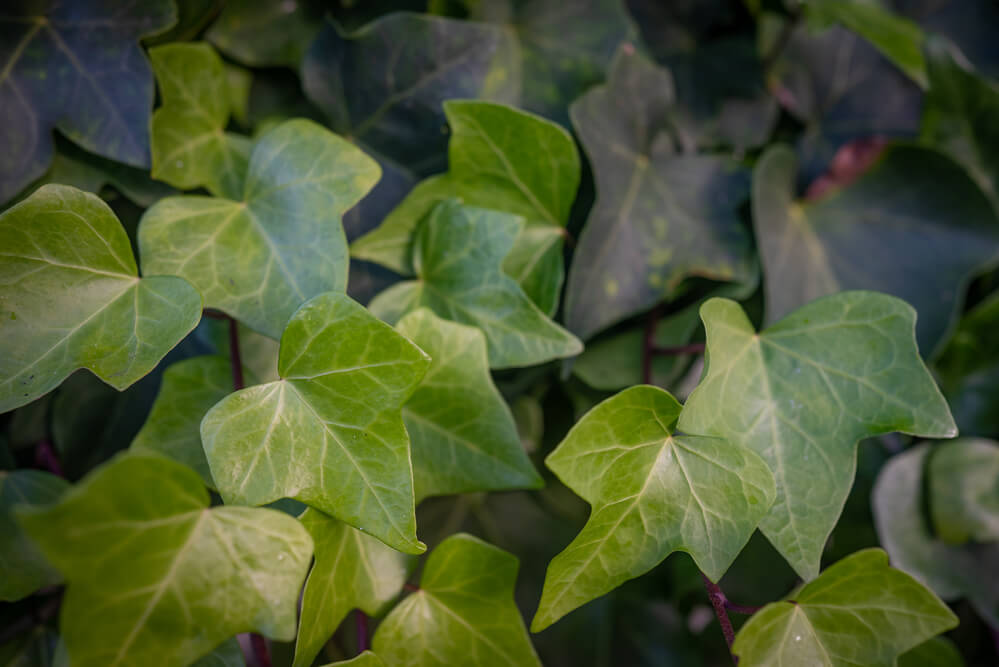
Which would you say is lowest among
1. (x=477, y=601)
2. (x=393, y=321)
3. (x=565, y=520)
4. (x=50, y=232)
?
(x=565, y=520)

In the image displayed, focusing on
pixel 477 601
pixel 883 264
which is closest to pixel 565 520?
pixel 477 601

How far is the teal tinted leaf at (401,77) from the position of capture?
0.48m

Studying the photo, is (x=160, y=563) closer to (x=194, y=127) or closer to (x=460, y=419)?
(x=460, y=419)

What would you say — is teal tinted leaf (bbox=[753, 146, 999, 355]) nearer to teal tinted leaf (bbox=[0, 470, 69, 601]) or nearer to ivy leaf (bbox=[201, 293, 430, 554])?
ivy leaf (bbox=[201, 293, 430, 554])

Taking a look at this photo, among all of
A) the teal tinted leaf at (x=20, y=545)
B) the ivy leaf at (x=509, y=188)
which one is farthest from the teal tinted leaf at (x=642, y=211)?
the teal tinted leaf at (x=20, y=545)

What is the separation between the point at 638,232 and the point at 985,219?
330 millimetres

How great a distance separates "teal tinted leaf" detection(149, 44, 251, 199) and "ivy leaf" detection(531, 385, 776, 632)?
0.32 meters

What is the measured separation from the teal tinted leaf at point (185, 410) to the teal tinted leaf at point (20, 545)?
0.26 ft

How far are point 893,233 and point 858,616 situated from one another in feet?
1.19

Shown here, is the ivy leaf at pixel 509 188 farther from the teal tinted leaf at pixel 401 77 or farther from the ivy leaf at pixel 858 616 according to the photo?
the ivy leaf at pixel 858 616

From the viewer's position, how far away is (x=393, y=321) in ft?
1.47

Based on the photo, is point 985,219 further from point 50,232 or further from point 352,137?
point 50,232

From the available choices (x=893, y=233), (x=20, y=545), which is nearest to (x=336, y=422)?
(x=20, y=545)

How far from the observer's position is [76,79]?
445 millimetres
